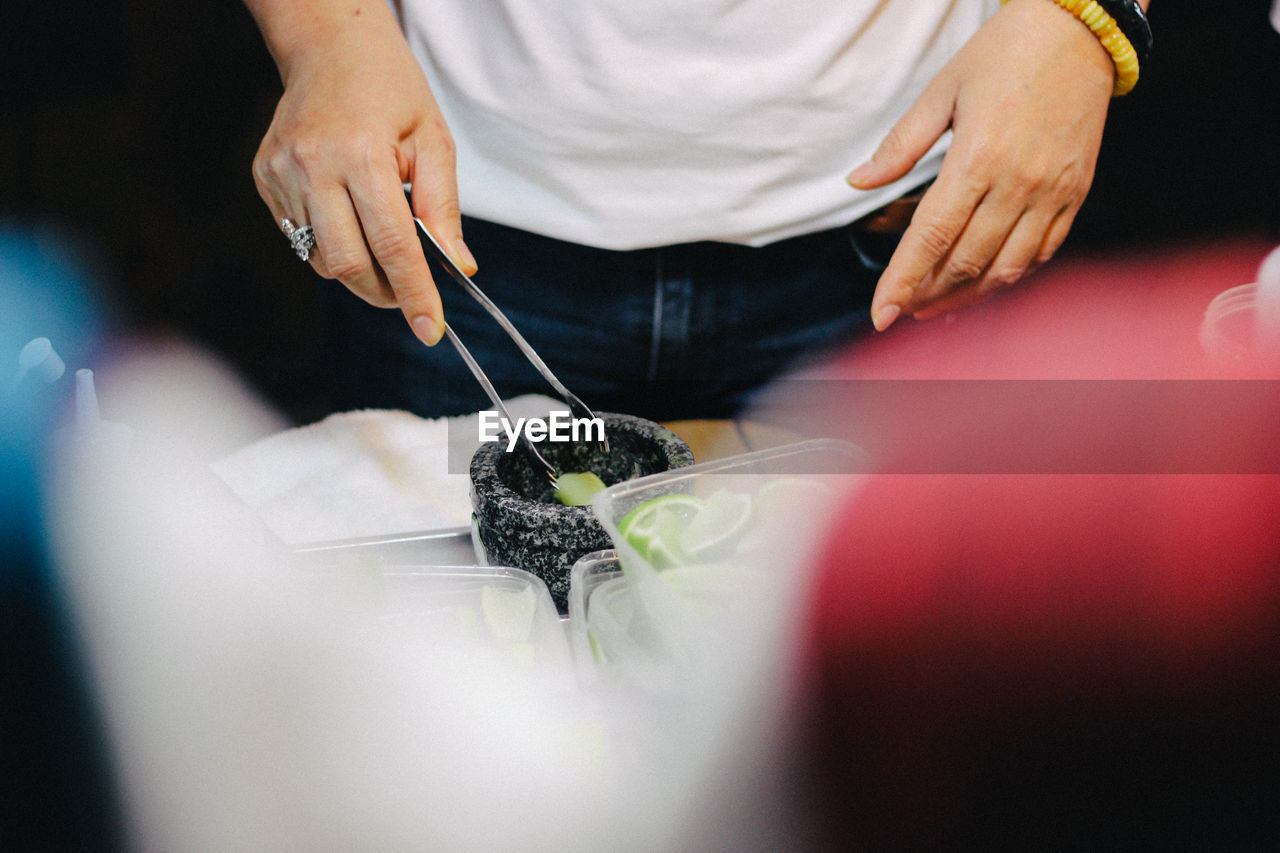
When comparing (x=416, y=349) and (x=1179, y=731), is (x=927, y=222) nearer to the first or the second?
(x=1179, y=731)

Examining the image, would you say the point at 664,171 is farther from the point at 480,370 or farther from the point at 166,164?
the point at 166,164

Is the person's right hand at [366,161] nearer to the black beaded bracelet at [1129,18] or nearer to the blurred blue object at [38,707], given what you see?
the blurred blue object at [38,707]

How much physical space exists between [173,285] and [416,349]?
1661 mm

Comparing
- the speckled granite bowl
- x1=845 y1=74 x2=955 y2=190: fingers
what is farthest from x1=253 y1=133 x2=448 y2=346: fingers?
x1=845 y1=74 x2=955 y2=190: fingers

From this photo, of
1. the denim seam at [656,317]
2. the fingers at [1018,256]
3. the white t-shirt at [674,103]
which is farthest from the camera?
the denim seam at [656,317]

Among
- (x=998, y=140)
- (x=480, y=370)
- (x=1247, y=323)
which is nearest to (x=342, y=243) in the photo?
(x=480, y=370)

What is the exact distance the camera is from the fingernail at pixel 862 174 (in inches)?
28.1

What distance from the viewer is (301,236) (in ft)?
2.37

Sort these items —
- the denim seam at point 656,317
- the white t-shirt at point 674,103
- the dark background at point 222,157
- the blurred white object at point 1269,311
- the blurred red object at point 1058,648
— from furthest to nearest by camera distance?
the dark background at point 222,157, the denim seam at point 656,317, the white t-shirt at point 674,103, the blurred white object at point 1269,311, the blurred red object at point 1058,648

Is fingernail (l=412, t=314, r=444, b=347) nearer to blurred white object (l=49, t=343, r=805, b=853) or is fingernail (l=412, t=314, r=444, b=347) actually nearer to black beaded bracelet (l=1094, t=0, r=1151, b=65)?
blurred white object (l=49, t=343, r=805, b=853)

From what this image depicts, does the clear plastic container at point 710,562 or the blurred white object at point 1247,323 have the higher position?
the blurred white object at point 1247,323

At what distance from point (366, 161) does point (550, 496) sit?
0.93 feet

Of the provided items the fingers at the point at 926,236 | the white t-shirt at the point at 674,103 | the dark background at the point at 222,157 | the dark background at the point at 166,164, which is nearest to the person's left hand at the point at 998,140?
the fingers at the point at 926,236

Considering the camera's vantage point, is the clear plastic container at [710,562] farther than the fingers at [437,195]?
No
